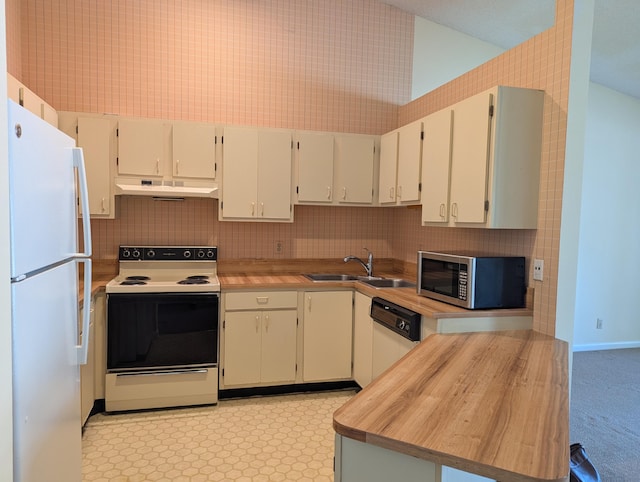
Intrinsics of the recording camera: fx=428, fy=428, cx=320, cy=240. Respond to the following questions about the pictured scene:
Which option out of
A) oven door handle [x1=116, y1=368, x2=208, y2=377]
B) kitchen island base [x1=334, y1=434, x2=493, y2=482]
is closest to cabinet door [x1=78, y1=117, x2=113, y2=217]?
oven door handle [x1=116, y1=368, x2=208, y2=377]

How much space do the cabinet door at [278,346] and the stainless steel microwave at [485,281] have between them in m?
1.32

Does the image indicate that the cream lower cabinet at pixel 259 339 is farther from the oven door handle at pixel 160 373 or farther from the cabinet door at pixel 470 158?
the cabinet door at pixel 470 158

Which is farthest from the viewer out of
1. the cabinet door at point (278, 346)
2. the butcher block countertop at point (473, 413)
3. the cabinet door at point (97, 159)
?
the cabinet door at point (278, 346)

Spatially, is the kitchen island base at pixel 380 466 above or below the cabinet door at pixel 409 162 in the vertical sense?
below

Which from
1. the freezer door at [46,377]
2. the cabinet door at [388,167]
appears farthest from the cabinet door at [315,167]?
the freezer door at [46,377]

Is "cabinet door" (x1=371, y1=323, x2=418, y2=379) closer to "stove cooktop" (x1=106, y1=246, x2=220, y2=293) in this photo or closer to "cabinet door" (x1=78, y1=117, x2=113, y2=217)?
"stove cooktop" (x1=106, y1=246, x2=220, y2=293)

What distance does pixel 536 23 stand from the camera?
350 cm

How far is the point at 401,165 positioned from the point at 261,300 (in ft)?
5.00

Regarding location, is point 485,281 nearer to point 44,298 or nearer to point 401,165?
point 401,165

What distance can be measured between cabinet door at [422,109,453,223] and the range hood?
164 cm

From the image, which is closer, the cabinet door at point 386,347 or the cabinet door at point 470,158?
the cabinet door at point 470,158

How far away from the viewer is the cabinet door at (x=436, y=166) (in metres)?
2.75

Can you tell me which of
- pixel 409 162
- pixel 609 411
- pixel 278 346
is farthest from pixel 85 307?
pixel 609 411

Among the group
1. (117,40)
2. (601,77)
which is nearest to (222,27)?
(117,40)
